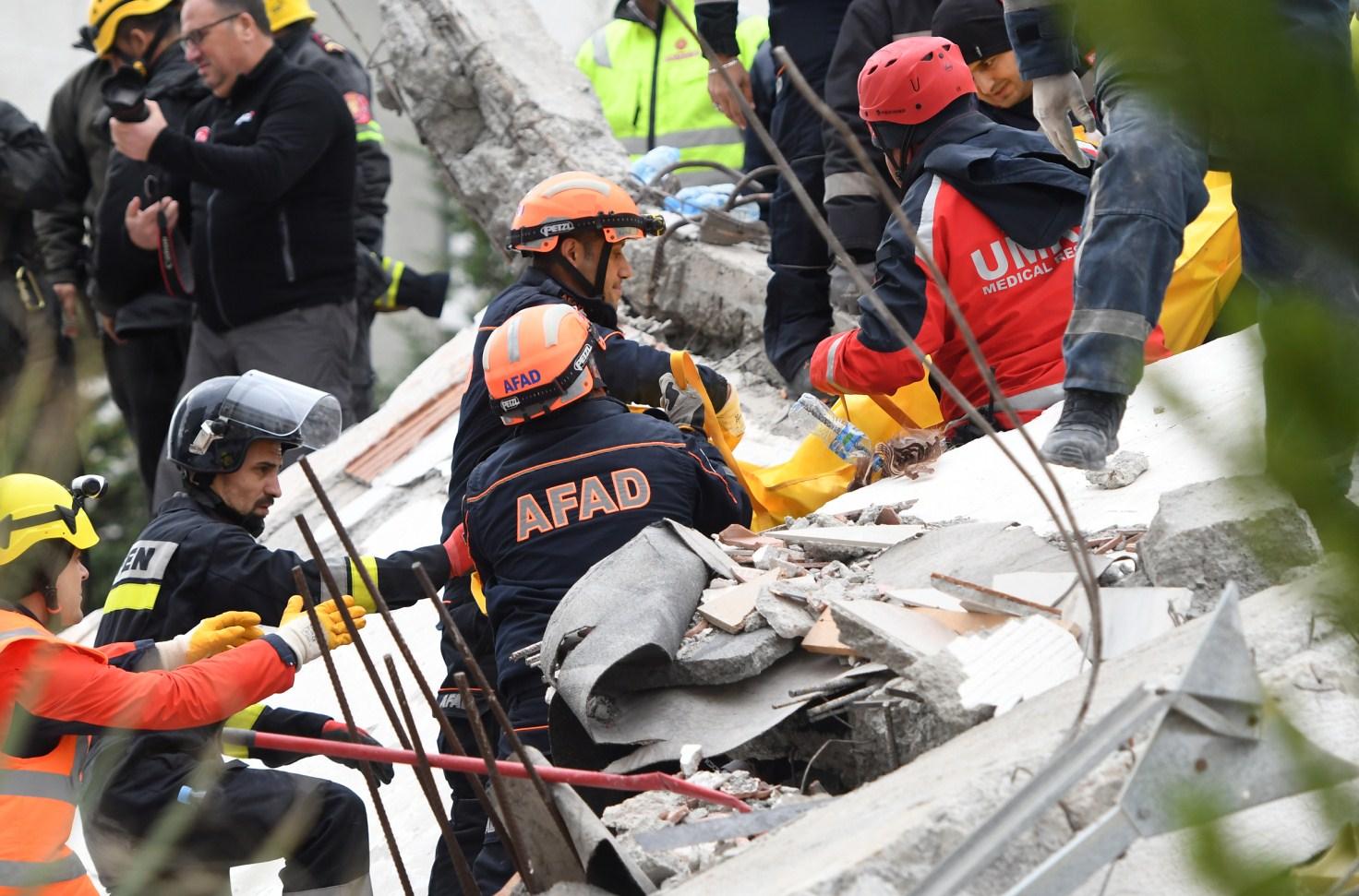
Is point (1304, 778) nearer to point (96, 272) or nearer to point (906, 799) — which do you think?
point (906, 799)

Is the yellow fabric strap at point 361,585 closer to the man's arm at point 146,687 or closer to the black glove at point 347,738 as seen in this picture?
the black glove at point 347,738

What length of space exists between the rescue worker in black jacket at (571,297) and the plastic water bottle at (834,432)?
0.24 m

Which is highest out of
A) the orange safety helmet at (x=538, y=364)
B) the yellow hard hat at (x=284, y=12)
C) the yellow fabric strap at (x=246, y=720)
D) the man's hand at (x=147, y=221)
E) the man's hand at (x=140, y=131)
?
the yellow hard hat at (x=284, y=12)

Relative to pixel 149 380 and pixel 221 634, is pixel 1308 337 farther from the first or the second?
pixel 149 380

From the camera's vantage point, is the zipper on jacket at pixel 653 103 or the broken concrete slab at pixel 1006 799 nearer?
the broken concrete slab at pixel 1006 799

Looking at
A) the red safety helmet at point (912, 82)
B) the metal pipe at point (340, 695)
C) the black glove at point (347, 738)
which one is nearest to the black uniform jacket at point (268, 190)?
the red safety helmet at point (912, 82)

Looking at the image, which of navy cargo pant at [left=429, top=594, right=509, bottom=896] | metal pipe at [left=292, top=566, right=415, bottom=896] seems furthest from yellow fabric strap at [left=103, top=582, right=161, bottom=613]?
metal pipe at [left=292, top=566, right=415, bottom=896]

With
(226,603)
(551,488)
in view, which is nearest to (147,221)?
(226,603)

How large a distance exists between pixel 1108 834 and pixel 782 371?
4964 millimetres

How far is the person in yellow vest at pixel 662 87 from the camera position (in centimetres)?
816

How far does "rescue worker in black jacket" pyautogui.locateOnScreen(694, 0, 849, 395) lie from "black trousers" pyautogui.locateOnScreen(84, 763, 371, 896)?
9.27ft

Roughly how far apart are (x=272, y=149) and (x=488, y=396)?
6.05 feet

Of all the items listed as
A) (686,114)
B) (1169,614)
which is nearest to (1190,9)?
(1169,614)

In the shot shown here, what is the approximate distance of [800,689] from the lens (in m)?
3.16
